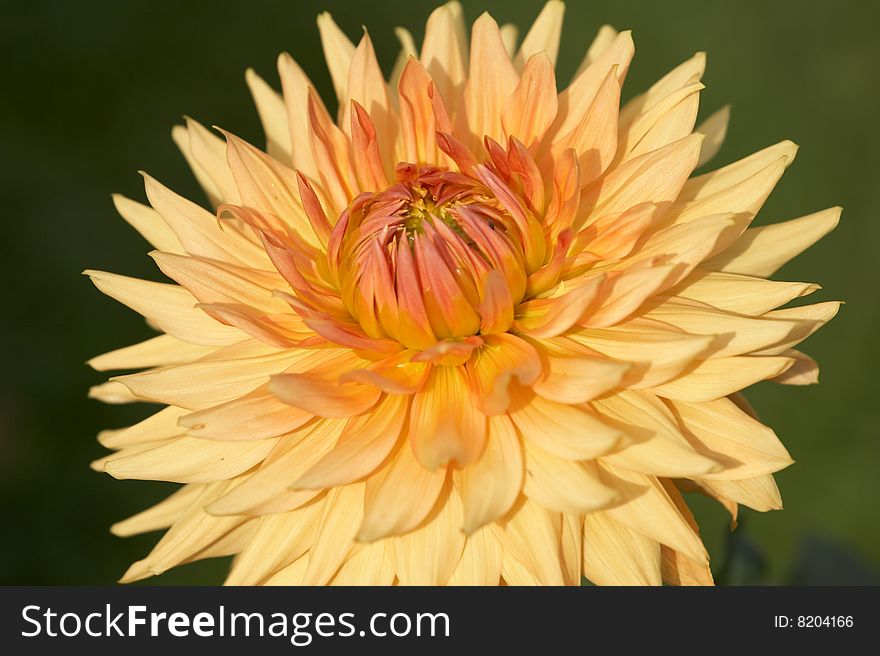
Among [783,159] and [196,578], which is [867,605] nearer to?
[783,159]

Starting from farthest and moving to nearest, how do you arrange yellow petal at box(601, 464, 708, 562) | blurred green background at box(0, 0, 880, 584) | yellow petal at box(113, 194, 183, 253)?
1. blurred green background at box(0, 0, 880, 584)
2. yellow petal at box(113, 194, 183, 253)
3. yellow petal at box(601, 464, 708, 562)

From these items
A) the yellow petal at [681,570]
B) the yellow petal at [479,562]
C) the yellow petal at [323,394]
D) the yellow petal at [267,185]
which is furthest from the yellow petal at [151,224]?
the yellow petal at [681,570]

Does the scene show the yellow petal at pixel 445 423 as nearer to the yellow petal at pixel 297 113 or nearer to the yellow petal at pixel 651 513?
the yellow petal at pixel 651 513

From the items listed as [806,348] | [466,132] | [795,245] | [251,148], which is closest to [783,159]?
[795,245]

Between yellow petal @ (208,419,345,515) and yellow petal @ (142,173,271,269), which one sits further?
yellow petal @ (142,173,271,269)

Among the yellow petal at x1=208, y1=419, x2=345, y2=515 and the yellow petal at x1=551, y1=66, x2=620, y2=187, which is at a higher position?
the yellow petal at x1=551, y1=66, x2=620, y2=187

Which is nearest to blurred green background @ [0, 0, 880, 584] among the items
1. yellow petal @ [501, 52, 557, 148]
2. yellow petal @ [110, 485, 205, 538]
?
yellow petal @ [110, 485, 205, 538]

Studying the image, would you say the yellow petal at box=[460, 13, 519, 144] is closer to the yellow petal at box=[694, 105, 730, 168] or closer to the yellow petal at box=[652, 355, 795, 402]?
the yellow petal at box=[694, 105, 730, 168]

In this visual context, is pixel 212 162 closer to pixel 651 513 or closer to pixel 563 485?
pixel 563 485
